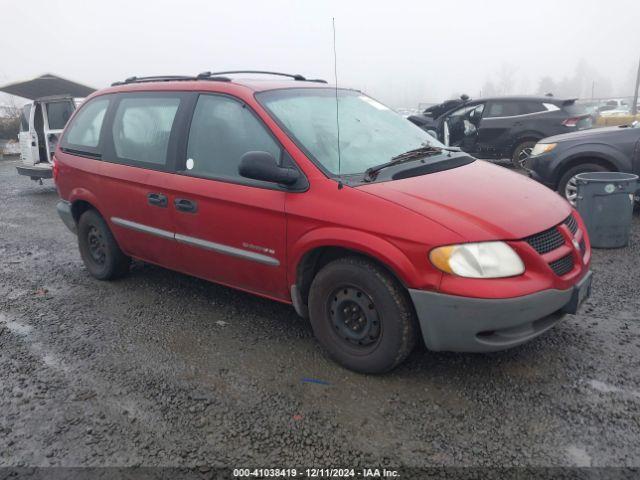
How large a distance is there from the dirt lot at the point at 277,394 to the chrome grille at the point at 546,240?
780 millimetres

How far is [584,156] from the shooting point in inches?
263

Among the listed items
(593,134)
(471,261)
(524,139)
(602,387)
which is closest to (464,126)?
(524,139)

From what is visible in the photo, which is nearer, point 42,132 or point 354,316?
point 354,316

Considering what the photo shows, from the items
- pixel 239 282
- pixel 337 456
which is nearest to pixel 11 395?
pixel 239 282

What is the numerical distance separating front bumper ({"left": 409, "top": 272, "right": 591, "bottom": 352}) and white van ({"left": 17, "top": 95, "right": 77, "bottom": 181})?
10276mm

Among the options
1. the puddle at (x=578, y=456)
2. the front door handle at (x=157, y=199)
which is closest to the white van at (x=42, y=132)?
the front door handle at (x=157, y=199)

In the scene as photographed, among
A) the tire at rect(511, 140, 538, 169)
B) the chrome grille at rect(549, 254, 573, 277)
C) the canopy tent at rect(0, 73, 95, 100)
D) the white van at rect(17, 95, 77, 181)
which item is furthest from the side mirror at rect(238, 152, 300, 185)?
the canopy tent at rect(0, 73, 95, 100)

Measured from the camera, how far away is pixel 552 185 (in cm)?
703

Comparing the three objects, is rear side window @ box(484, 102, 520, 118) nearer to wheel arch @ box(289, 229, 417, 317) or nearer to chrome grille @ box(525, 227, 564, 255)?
chrome grille @ box(525, 227, 564, 255)

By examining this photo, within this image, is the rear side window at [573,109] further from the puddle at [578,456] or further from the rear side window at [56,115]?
the rear side window at [56,115]

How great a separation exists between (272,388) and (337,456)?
2.35ft

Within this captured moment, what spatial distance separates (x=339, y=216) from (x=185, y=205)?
1.35 m

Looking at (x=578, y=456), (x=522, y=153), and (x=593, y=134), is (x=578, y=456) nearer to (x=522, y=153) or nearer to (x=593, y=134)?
(x=593, y=134)

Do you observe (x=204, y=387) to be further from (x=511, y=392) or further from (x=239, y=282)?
(x=511, y=392)
